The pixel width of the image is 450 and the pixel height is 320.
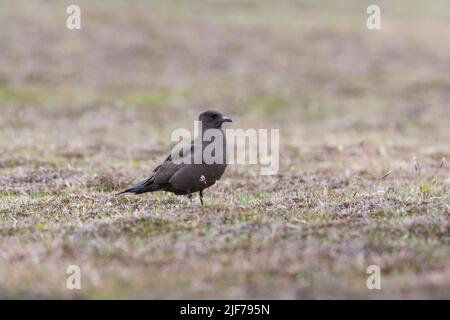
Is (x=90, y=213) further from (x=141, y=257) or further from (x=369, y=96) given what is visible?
(x=369, y=96)

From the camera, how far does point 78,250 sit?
7.74m

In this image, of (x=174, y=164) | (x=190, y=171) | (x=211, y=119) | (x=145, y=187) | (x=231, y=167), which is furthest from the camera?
(x=231, y=167)

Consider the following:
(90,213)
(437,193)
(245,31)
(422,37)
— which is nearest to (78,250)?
(90,213)

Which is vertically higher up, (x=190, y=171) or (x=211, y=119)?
(x=211, y=119)

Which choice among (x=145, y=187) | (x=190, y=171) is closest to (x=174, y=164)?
(x=190, y=171)

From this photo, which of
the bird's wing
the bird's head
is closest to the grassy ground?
the bird's wing

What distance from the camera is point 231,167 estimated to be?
15.4m

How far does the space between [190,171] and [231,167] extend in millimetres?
5274

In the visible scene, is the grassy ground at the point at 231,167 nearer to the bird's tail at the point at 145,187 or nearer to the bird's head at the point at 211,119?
the bird's tail at the point at 145,187

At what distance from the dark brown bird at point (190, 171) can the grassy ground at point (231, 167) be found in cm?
31

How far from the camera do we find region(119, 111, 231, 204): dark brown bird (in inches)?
398

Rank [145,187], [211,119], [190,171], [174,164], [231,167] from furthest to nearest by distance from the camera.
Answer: [231,167], [211,119], [145,187], [174,164], [190,171]

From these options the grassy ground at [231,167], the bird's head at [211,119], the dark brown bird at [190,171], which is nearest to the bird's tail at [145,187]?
the dark brown bird at [190,171]

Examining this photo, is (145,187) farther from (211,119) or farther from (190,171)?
(211,119)
